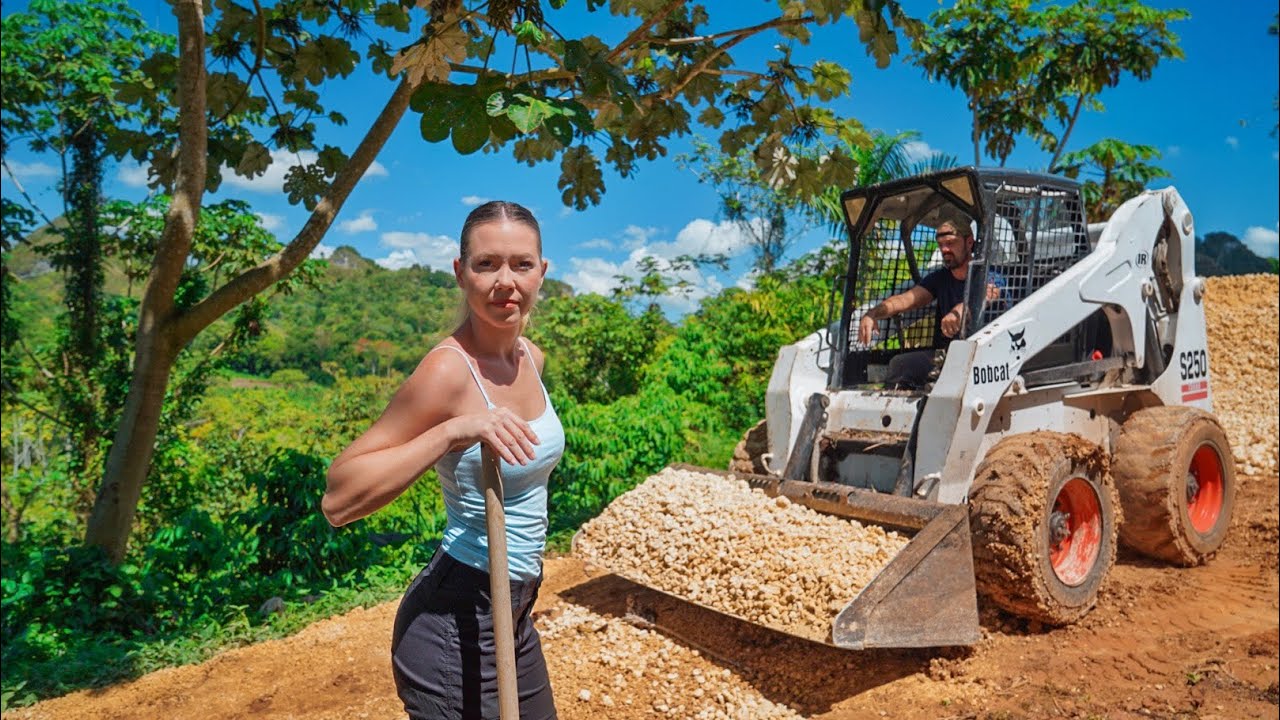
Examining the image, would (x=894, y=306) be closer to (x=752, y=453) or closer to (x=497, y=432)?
(x=752, y=453)

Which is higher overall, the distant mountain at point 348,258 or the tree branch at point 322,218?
the distant mountain at point 348,258

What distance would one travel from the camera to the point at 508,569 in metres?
1.96

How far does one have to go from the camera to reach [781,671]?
4312 mm

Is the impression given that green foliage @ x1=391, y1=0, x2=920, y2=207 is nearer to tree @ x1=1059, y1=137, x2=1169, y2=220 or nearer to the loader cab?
the loader cab

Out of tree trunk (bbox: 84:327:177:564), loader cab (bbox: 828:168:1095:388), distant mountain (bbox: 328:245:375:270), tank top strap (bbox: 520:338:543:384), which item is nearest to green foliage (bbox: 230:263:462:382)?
distant mountain (bbox: 328:245:375:270)

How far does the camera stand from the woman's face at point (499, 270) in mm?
1943

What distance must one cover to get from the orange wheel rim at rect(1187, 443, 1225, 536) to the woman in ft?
19.4

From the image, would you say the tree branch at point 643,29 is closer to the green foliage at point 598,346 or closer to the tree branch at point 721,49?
the tree branch at point 721,49

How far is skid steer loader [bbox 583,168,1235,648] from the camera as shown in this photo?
4348mm

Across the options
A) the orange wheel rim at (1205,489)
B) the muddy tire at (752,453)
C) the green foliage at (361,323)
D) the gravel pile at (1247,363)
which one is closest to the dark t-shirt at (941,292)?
the muddy tire at (752,453)

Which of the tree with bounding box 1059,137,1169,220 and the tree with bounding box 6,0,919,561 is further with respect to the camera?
the tree with bounding box 1059,137,1169,220

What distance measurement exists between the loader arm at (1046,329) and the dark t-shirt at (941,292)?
40cm

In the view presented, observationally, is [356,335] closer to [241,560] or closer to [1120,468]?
[241,560]

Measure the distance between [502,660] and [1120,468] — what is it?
5123 mm
